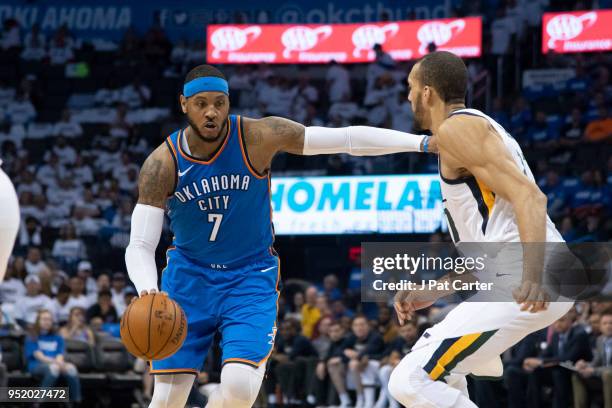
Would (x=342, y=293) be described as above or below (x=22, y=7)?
below

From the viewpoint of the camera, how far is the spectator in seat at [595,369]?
10.4m

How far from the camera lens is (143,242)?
5.75 metres

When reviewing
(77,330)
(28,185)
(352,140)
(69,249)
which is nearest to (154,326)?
(352,140)

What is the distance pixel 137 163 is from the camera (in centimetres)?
1817

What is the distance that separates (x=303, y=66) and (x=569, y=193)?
8.56 metres

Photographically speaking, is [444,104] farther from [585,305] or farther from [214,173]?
[585,305]

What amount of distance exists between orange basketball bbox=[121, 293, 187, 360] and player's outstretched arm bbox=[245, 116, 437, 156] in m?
1.20

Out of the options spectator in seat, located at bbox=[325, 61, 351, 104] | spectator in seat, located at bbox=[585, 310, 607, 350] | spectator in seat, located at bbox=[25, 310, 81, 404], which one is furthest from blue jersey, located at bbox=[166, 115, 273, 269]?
spectator in seat, located at bbox=[325, 61, 351, 104]

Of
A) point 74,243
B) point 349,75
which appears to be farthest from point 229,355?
point 349,75

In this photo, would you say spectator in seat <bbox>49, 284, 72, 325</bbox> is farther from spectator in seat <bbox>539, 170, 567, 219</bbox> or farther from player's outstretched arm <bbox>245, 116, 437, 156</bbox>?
player's outstretched arm <bbox>245, 116, 437, 156</bbox>

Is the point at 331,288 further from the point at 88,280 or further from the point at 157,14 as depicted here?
the point at 157,14

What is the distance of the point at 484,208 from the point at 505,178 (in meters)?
0.31

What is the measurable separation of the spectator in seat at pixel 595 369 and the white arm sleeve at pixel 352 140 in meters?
5.18

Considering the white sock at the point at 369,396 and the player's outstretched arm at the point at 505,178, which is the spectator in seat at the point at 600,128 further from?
the player's outstretched arm at the point at 505,178
